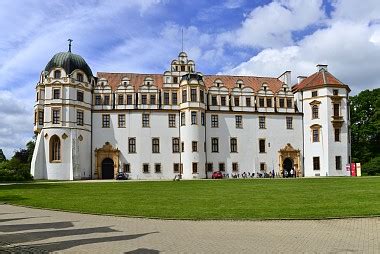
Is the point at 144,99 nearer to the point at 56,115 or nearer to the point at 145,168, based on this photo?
the point at 145,168

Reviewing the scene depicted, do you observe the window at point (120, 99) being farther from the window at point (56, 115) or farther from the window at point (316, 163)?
the window at point (316, 163)

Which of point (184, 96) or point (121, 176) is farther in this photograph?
point (184, 96)

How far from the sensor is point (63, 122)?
57.3 m

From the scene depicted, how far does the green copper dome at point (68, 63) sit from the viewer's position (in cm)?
5878

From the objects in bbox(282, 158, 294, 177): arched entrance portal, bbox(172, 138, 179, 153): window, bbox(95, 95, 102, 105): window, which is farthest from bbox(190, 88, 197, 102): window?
bbox(282, 158, 294, 177): arched entrance portal

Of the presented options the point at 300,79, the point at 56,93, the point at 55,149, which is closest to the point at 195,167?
the point at 55,149

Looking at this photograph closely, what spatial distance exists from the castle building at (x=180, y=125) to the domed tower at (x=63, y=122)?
13cm

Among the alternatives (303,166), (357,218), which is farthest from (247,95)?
(357,218)

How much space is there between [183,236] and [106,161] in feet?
163

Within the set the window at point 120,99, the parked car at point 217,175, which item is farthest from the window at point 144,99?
the parked car at point 217,175

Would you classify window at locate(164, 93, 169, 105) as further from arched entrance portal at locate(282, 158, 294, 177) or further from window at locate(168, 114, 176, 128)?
arched entrance portal at locate(282, 158, 294, 177)

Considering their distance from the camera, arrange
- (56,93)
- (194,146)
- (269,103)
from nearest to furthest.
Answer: (56,93) → (194,146) → (269,103)

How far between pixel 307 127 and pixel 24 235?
184 ft

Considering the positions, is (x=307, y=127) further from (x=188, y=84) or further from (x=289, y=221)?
(x=289, y=221)
